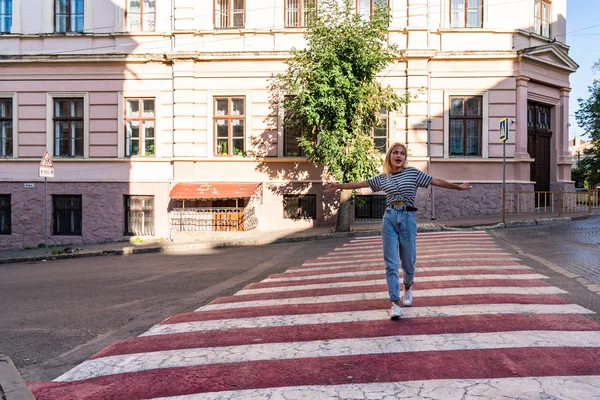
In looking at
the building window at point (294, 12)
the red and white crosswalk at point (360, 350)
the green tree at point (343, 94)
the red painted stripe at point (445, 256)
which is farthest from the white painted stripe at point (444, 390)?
the building window at point (294, 12)

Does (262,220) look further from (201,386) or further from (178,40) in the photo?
(201,386)

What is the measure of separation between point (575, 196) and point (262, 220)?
13.0 meters

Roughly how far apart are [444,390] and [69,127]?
1996 centimetres

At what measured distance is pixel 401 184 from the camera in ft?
17.8

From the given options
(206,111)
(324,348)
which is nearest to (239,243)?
(206,111)

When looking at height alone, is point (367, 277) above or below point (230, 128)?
below

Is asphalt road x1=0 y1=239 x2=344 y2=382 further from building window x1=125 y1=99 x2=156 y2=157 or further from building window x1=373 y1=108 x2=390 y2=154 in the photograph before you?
building window x1=125 y1=99 x2=156 y2=157

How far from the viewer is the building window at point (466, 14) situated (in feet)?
63.2

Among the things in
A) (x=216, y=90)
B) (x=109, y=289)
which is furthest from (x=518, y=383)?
(x=216, y=90)

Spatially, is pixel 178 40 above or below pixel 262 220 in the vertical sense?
above

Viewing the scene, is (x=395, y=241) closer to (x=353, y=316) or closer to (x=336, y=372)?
(x=353, y=316)

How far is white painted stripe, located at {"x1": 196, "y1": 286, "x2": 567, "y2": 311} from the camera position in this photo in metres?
6.41

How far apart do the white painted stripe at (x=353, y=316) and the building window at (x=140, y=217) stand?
1438 cm

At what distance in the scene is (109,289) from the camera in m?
8.85
